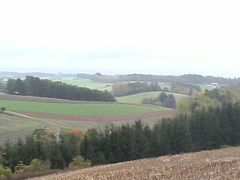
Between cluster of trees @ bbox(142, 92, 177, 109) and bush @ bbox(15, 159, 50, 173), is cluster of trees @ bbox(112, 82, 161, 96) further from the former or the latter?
bush @ bbox(15, 159, 50, 173)

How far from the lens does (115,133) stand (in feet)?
159

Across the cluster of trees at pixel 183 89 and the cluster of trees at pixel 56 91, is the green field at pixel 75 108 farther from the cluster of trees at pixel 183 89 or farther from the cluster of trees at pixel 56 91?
the cluster of trees at pixel 183 89

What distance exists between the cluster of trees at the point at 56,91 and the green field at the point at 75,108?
16.7m

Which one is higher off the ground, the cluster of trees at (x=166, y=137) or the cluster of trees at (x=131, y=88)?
the cluster of trees at (x=131, y=88)

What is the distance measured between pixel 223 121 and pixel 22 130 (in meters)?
29.7

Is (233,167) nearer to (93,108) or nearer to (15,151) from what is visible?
A: (15,151)

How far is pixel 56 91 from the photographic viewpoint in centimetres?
10700

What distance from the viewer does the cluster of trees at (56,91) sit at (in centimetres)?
10544

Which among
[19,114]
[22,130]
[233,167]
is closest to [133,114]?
[19,114]

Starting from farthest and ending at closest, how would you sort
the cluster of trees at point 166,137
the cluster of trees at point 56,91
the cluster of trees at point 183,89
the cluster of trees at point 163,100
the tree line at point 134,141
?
the cluster of trees at point 183,89 < the cluster of trees at point 163,100 < the cluster of trees at point 56,91 < the cluster of trees at point 166,137 < the tree line at point 134,141

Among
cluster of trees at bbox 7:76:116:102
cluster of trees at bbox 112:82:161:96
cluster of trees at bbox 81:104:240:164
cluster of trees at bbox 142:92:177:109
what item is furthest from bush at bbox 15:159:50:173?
cluster of trees at bbox 112:82:161:96

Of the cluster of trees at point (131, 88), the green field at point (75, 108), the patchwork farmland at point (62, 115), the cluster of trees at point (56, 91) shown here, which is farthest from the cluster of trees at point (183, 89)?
the green field at point (75, 108)

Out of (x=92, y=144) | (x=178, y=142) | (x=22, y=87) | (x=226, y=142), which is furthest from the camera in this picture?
(x=22, y=87)

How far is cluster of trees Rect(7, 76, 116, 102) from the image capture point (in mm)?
105438
